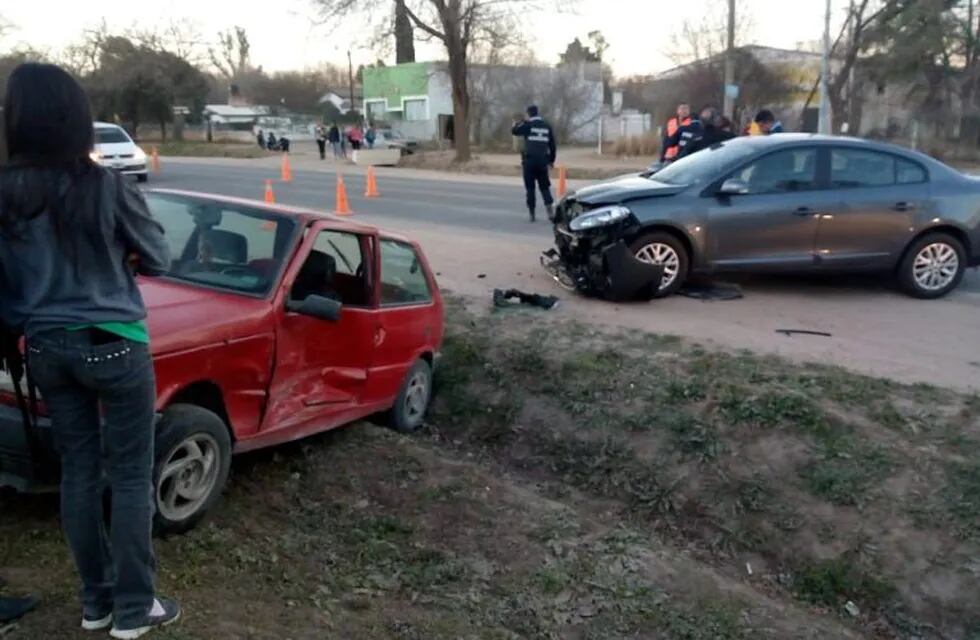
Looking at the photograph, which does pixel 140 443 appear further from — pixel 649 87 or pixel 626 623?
pixel 649 87

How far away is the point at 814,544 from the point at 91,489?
3892 mm

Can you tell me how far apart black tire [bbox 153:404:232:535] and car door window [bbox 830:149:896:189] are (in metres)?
7.62

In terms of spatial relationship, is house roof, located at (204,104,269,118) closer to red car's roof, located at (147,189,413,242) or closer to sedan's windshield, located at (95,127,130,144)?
sedan's windshield, located at (95,127,130,144)

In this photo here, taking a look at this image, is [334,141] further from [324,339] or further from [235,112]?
[324,339]

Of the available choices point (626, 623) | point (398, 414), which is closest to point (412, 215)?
point (398, 414)

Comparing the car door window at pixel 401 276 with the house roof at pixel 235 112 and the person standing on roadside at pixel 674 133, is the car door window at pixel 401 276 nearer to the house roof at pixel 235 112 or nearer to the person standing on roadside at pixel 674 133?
the person standing on roadside at pixel 674 133

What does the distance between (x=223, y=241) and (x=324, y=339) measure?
762 mm

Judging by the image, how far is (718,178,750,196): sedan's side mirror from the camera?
968 cm

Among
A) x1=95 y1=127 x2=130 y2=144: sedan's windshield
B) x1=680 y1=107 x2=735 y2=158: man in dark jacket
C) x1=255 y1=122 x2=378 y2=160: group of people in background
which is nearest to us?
x1=680 y1=107 x2=735 y2=158: man in dark jacket

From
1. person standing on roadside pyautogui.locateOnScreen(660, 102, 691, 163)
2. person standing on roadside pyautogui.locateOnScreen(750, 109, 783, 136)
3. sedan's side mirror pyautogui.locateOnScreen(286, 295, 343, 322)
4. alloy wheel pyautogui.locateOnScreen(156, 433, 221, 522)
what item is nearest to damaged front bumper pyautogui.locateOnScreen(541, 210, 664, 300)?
sedan's side mirror pyautogui.locateOnScreen(286, 295, 343, 322)

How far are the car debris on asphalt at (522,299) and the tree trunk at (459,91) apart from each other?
28.3 m

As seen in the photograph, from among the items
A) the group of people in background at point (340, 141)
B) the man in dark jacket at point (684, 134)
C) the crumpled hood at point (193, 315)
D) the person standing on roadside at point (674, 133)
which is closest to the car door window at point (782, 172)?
the man in dark jacket at point (684, 134)

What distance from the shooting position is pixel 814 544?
542 centimetres

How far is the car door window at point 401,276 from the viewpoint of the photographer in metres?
6.18
